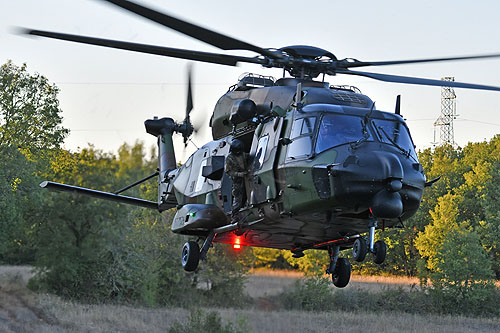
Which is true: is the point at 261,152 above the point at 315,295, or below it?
above

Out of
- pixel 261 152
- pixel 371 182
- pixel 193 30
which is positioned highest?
pixel 193 30

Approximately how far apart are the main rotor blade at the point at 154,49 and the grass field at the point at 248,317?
39.5 feet

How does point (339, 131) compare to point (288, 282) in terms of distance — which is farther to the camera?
point (288, 282)

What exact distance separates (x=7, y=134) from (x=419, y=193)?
33799 mm

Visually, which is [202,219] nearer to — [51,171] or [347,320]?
[51,171]

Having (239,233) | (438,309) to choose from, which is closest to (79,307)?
(438,309)

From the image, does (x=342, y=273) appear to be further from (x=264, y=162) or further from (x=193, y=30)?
(x=193, y=30)

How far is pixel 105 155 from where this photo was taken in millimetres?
15273

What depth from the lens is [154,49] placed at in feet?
41.1

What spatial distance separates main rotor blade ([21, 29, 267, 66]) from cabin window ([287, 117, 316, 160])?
2012 mm

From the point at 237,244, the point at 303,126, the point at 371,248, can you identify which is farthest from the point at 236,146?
the point at 371,248

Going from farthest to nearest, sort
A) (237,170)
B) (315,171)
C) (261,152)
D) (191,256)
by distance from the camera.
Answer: (191,256)
(237,170)
(261,152)
(315,171)

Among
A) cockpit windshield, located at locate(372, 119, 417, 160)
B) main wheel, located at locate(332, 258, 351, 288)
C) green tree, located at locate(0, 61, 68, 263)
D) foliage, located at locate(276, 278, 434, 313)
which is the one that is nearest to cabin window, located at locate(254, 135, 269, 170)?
cockpit windshield, located at locate(372, 119, 417, 160)

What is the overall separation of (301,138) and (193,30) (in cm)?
257
